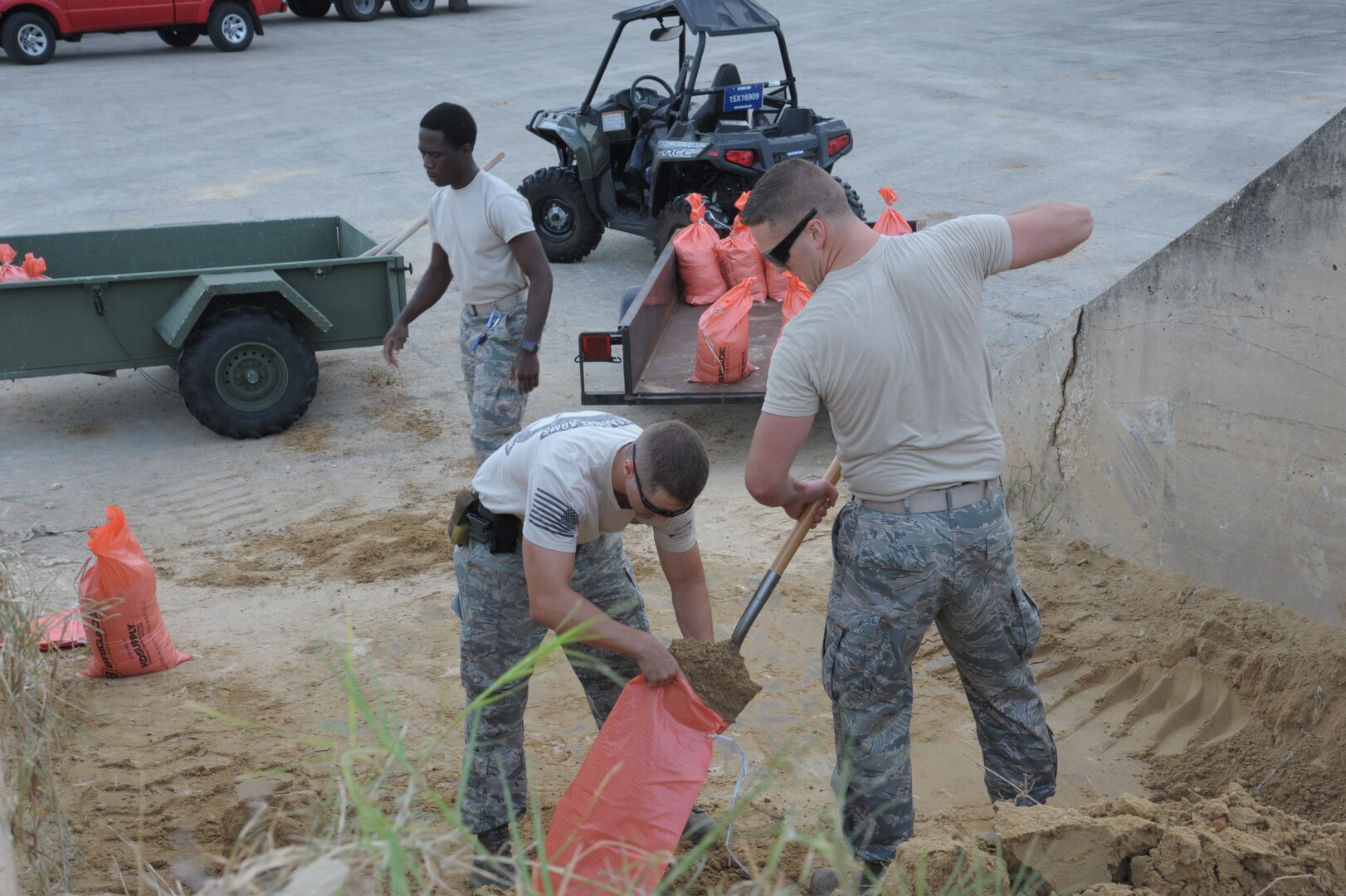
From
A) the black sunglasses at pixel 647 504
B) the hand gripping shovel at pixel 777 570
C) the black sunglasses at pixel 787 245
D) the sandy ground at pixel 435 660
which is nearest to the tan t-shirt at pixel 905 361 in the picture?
the black sunglasses at pixel 787 245

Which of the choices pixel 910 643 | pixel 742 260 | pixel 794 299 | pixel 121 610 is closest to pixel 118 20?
pixel 742 260

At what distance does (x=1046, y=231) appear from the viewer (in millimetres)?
3189

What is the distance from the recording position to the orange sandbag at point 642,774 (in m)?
2.87

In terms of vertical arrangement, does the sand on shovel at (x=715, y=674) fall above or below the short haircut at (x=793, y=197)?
below

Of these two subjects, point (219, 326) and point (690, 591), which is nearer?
point (690, 591)

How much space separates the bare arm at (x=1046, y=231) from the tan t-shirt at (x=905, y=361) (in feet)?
0.17

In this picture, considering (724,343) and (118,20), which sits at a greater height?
(118,20)

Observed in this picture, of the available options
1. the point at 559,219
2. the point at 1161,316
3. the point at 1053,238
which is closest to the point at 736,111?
the point at 559,219

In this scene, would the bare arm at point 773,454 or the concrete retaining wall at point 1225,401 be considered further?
the concrete retaining wall at point 1225,401

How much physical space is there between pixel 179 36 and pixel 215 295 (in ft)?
52.0

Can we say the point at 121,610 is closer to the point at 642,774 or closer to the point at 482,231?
the point at 482,231

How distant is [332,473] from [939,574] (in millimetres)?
4234

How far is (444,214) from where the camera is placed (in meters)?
5.17

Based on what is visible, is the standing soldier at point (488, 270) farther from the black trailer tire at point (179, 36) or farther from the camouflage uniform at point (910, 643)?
the black trailer tire at point (179, 36)
